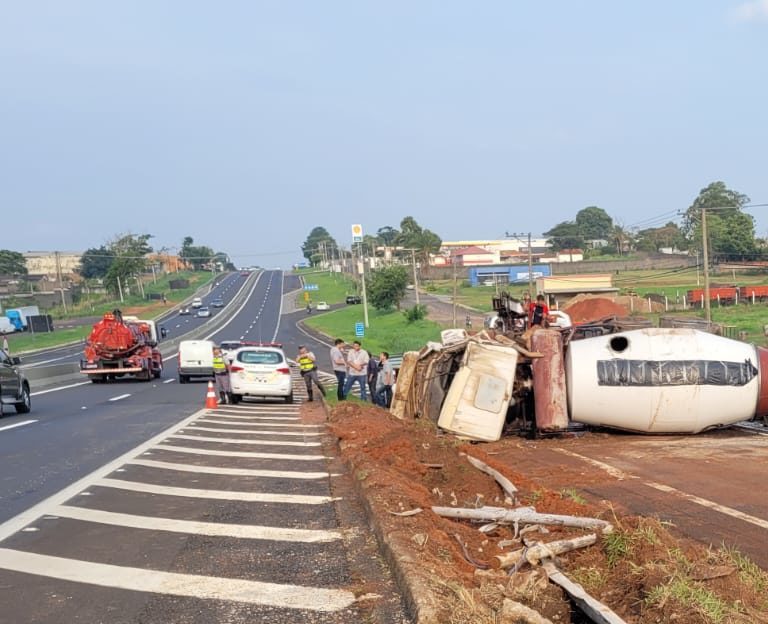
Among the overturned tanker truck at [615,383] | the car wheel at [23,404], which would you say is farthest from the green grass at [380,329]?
the overturned tanker truck at [615,383]

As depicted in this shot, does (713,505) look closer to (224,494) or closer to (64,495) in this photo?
(224,494)

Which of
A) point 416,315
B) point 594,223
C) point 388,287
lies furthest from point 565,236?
point 416,315

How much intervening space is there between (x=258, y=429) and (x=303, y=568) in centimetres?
1057

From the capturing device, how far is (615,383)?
50.9 ft

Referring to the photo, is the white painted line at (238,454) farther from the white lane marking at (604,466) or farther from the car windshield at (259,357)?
the car windshield at (259,357)

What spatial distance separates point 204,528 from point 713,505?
16.7 feet

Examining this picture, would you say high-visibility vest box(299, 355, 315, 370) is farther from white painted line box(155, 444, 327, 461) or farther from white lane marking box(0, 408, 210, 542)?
white painted line box(155, 444, 327, 461)

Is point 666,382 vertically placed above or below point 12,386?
below

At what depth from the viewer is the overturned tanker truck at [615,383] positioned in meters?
15.4

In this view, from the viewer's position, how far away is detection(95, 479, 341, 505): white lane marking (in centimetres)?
957

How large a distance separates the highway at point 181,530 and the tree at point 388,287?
75888 mm

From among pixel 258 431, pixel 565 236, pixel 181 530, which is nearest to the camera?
pixel 181 530

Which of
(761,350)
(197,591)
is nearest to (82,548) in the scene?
(197,591)

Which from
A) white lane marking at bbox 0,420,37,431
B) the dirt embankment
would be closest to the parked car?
white lane marking at bbox 0,420,37,431
